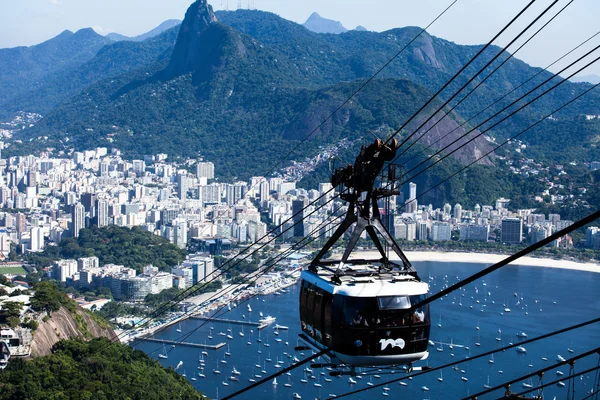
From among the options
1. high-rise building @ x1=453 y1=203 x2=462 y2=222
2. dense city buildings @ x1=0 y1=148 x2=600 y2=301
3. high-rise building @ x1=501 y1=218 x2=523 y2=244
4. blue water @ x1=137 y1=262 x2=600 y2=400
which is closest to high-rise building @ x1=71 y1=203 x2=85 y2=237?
dense city buildings @ x1=0 y1=148 x2=600 y2=301

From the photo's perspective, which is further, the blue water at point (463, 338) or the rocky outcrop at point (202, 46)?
the rocky outcrop at point (202, 46)

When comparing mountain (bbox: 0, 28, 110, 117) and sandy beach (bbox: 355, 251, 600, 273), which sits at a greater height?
mountain (bbox: 0, 28, 110, 117)

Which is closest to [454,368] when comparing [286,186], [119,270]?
[119,270]

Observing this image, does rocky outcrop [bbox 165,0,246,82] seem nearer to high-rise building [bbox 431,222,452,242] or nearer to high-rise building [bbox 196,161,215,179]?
high-rise building [bbox 196,161,215,179]

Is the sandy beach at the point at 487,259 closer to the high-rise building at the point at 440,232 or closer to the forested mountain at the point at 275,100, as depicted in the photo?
the high-rise building at the point at 440,232

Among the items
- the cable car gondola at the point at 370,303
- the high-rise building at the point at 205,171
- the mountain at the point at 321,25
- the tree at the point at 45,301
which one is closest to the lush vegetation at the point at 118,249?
the tree at the point at 45,301

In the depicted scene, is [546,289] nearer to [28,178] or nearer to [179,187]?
[179,187]
